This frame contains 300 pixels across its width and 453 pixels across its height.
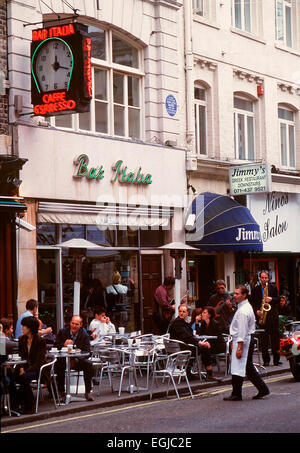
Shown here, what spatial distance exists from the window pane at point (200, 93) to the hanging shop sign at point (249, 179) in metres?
2.05

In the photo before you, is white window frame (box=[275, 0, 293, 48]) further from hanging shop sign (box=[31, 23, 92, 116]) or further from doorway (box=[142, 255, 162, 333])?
hanging shop sign (box=[31, 23, 92, 116])

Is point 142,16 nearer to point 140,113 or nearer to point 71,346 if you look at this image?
point 140,113

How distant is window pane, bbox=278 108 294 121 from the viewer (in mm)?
28278

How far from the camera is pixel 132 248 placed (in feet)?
70.9

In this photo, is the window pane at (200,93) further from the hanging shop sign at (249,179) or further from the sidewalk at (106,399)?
the sidewalk at (106,399)

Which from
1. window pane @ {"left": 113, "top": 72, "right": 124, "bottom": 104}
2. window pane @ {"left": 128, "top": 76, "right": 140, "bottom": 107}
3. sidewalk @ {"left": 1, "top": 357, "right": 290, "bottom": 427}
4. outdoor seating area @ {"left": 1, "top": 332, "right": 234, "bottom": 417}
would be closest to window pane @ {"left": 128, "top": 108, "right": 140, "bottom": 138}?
window pane @ {"left": 128, "top": 76, "right": 140, "bottom": 107}

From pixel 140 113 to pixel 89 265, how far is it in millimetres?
4303

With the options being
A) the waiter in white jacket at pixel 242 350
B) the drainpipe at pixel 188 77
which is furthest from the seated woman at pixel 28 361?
the drainpipe at pixel 188 77

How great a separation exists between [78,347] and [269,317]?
5.82m

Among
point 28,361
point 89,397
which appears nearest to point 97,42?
point 89,397

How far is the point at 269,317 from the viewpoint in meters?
19.3

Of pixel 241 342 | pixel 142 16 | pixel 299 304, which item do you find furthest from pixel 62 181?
pixel 299 304

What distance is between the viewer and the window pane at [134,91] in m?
22.3

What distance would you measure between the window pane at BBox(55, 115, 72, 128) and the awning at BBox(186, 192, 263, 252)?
4.42 m
